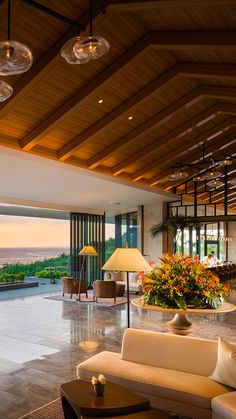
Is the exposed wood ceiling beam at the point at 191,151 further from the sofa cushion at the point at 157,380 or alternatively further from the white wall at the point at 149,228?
the sofa cushion at the point at 157,380

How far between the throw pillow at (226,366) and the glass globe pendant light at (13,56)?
3059 mm

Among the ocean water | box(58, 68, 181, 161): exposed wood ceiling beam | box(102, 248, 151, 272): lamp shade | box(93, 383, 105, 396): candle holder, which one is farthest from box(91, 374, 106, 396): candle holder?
the ocean water

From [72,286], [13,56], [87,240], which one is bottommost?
[72,286]

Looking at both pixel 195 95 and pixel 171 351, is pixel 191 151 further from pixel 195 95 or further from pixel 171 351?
pixel 171 351

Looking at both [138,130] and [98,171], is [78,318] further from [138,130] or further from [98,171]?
[138,130]

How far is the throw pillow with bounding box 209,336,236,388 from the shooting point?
3.47 m

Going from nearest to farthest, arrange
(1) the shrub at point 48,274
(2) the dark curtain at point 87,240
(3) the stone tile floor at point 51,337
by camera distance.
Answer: (3) the stone tile floor at point 51,337 < (2) the dark curtain at point 87,240 < (1) the shrub at point 48,274

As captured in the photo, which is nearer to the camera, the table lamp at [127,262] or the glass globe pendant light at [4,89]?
the glass globe pendant light at [4,89]

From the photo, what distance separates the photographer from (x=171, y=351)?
13.6ft

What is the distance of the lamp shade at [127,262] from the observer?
14.4ft

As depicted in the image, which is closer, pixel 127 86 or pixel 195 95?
pixel 127 86

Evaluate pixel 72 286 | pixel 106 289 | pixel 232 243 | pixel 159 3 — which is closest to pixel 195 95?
pixel 159 3

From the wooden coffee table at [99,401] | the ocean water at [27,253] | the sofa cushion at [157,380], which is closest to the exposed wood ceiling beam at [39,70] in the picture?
the sofa cushion at [157,380]

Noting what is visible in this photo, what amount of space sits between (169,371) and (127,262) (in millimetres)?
1249
